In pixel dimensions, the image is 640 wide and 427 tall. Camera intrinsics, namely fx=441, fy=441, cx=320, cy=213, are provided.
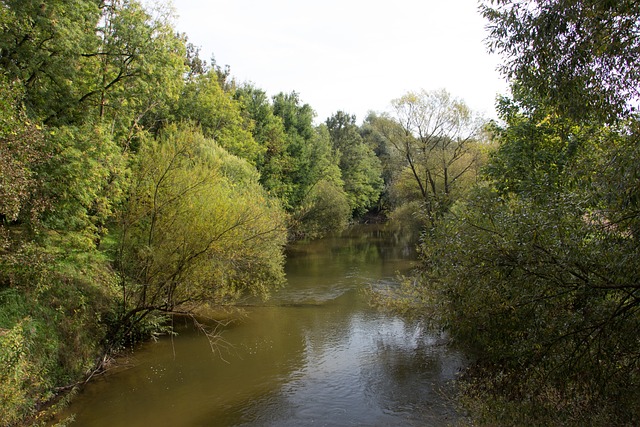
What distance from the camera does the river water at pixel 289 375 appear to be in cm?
1247

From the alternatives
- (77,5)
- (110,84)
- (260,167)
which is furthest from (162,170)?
(260,167)

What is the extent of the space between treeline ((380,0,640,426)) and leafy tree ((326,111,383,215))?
47.2 m

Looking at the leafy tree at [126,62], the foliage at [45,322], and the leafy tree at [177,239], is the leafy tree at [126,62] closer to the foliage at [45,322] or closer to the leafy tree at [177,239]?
the leafy tree at [177,239]

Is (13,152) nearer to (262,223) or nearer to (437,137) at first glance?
(262,223)

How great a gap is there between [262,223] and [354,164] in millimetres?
46287

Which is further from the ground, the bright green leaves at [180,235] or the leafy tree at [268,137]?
the leafy tree at [268,137]

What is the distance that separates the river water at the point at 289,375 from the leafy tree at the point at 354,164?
3684 centimetres

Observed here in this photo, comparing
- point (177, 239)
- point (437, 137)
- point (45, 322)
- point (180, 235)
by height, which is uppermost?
point (437, 137)

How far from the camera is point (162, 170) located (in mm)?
15516

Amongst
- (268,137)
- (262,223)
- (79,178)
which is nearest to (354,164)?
(268,137)

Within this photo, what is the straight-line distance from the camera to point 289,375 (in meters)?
15.2

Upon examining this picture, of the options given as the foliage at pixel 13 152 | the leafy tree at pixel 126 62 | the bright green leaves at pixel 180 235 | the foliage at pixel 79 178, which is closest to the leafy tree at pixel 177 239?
the bright green leaves at pixel 180 235

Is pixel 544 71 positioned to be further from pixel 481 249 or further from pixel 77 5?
pixel 77 5

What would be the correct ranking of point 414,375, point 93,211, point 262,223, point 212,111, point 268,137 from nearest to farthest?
point 414,375 < point 93,211 < point 262,223 < point 212,111 < point 268,137
